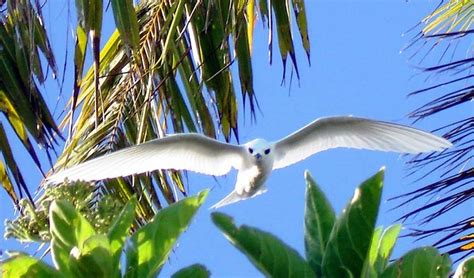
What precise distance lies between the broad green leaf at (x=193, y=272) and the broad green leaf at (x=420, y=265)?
310 mm

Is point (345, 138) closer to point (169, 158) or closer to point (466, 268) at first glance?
point (169, 158)

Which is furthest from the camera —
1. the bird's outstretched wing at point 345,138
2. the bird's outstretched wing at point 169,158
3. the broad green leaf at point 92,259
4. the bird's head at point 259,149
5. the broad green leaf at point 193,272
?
the bird's outstretched wing at point 345,138

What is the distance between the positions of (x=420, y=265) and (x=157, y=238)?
47cm

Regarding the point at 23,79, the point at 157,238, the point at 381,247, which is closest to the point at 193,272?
the point at 157,238

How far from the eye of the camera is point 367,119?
16.1ft

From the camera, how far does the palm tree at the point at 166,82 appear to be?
14.7 feet

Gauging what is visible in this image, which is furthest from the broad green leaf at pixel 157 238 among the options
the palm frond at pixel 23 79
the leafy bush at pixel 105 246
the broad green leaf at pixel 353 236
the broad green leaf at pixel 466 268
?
the palm frond at pixel 23 79

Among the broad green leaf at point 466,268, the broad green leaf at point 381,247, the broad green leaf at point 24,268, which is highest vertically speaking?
the broad green leaf at point 24,268

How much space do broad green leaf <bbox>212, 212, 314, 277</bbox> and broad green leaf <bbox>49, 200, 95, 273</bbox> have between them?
23 centimetres

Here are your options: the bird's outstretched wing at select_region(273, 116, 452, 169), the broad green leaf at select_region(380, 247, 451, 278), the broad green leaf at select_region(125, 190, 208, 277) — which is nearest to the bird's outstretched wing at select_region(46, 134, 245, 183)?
the bird's outstretched wing at select_region(273, 116, 452, 169)

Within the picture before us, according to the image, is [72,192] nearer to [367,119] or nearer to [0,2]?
[0,2]

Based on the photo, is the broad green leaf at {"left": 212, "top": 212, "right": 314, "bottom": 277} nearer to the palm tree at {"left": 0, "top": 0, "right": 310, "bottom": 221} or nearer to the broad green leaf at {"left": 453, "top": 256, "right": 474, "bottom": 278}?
the broad green leaf at {"left": 453, "top": 256, "right": 474, "bottom": 278}

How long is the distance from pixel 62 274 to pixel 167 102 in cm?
297

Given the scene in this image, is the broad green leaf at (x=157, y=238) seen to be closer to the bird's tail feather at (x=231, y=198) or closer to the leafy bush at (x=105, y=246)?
the leafy bush at (x=105, y=246)
